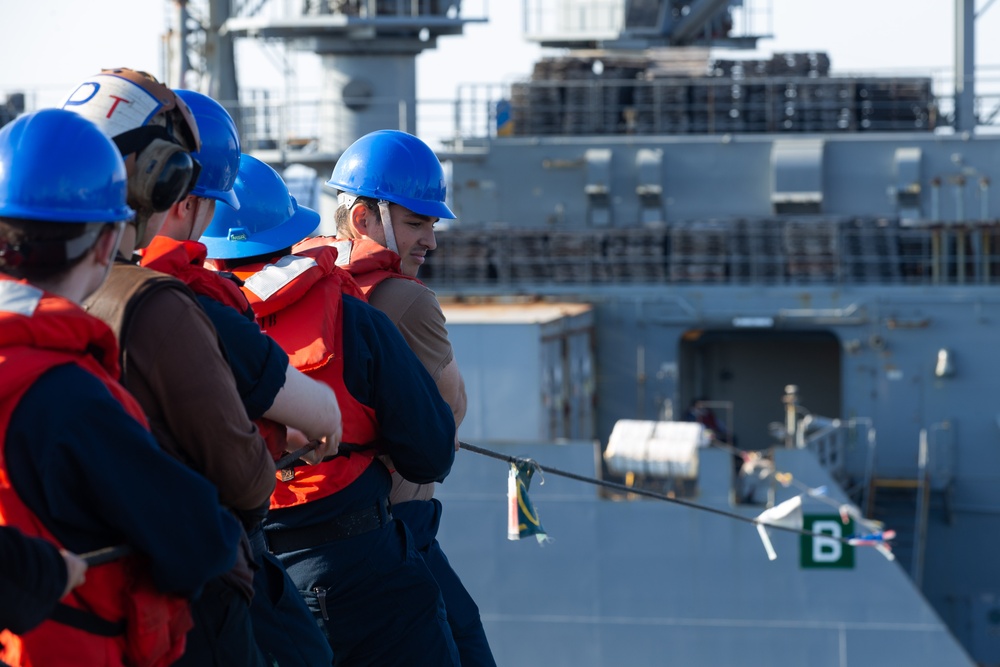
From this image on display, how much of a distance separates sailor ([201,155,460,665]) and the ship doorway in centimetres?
1182

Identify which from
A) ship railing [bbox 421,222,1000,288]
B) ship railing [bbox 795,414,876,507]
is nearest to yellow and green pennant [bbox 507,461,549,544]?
ship railing [bbox 795,414,876,507]

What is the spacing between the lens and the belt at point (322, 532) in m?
3.01

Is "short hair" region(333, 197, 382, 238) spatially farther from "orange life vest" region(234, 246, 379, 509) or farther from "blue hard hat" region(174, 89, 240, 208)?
"blue hard hat" region(174, 89, 240, 208)

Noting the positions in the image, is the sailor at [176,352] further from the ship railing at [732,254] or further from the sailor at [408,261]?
the ship railing at [732,254]

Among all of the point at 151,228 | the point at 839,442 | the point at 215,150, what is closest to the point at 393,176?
the point at 215,150

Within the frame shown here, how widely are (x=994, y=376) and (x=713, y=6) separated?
317 inches

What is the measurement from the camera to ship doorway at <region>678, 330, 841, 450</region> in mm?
14805

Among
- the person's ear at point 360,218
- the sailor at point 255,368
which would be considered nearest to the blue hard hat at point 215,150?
the sailor at point 255,368

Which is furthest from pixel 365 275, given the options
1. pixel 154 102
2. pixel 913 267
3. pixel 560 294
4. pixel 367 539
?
pixel 913 267

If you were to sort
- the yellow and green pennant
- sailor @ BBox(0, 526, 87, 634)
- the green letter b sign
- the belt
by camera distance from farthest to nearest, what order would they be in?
the green letter b sign → the yellow and green pennant → the belt → sailor @ BBox(0, 526, 87, 634)

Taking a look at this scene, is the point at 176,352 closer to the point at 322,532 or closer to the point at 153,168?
the point at 153,168

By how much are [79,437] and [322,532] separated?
128 cm

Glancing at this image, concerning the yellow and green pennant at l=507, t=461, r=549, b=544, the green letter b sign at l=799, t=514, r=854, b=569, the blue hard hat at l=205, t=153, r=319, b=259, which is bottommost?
the green letter b sign at l=799, t=514, r=854, b=569

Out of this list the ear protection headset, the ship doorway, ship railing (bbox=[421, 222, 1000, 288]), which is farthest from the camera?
the ship doorway
